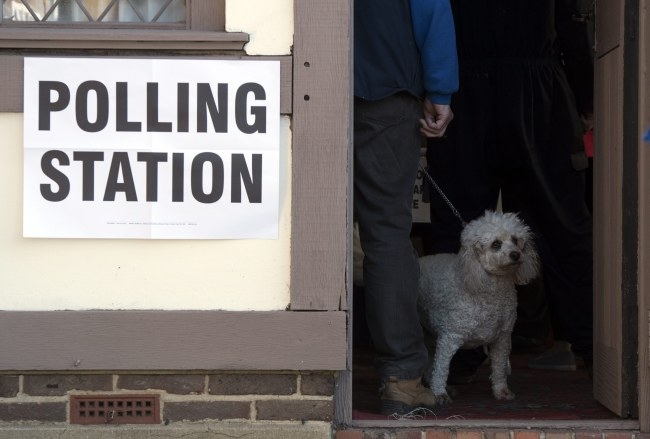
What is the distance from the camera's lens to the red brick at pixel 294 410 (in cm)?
464

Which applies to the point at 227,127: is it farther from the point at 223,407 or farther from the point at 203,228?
the point at 223,407

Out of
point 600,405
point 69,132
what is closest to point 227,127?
point 69,132

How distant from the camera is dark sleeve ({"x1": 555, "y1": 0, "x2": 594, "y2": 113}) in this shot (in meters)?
5.89

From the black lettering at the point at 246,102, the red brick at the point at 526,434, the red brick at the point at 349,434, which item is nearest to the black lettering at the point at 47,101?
the black lettering at the point at 246,102

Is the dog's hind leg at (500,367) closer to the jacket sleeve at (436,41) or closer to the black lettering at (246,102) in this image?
the jacket sleeve at (436,41)

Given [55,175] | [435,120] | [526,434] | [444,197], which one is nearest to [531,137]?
[444,197]

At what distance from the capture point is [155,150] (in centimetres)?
456

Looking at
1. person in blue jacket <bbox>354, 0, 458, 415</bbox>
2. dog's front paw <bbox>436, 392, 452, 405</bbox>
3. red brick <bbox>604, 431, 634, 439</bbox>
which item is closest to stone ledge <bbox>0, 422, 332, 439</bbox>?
person in blue jacket <bbox>354, 0, 458, 415</bbox>

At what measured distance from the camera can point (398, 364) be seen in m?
5.05

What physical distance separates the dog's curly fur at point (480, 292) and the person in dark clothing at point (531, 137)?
290mm

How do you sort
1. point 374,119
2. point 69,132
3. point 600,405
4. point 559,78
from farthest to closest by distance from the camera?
point 559,78 < point 600,405 < point 374,119 < point 69,132

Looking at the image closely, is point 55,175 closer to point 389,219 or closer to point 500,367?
point 389,219

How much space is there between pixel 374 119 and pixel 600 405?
173 cm

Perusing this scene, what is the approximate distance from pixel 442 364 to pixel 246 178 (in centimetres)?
155
